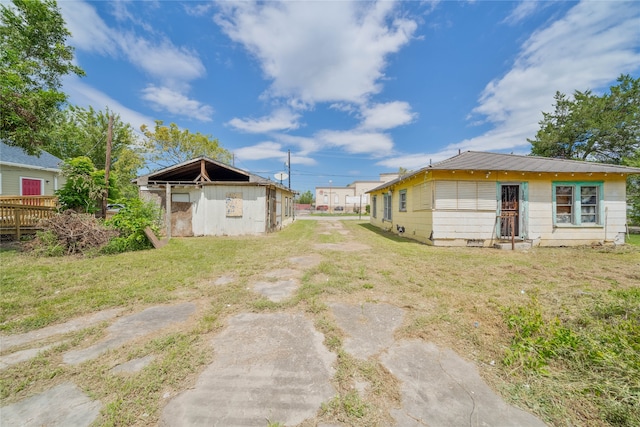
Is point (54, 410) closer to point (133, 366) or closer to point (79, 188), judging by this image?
point (133, 366)

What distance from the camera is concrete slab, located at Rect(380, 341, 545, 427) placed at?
169 cm

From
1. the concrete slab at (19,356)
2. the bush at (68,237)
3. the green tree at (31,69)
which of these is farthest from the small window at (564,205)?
the green tree at (31,69)

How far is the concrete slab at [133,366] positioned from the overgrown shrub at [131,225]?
253 inches

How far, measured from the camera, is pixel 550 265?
19.7ft

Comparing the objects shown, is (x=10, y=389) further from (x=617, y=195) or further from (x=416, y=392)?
(x=617, y=195)

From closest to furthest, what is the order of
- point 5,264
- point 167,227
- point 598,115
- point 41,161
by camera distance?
point 5,264, point 167,227, point 41,161, point 598,115

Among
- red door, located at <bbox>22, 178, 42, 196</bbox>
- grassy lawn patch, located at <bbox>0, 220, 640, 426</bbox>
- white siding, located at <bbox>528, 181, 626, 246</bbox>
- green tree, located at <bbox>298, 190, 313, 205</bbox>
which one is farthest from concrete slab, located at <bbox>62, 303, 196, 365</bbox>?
green tree, located at <bbox>298, 190, 313, 205</bbox>

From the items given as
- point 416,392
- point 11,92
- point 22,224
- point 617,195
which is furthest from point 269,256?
point 617,195

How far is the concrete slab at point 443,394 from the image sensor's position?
5.53 feet

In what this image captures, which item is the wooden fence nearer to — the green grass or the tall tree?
the green grass

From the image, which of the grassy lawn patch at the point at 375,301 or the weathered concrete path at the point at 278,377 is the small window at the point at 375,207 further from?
the weathered concrete path at the point at 278,377

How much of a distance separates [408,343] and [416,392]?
718 mm

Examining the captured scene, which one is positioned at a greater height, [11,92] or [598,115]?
[598,115]

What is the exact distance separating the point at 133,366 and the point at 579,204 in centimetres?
1334
